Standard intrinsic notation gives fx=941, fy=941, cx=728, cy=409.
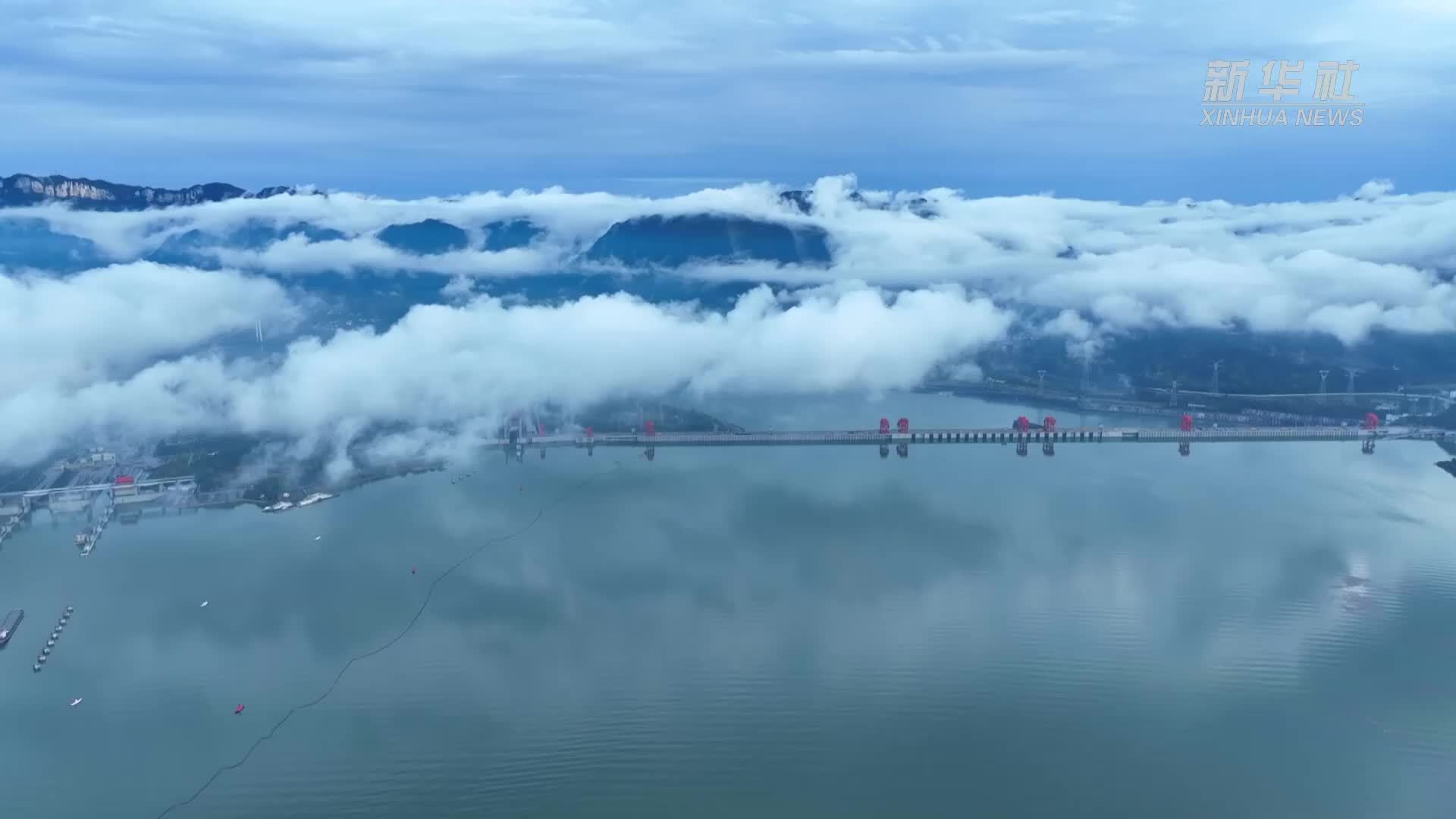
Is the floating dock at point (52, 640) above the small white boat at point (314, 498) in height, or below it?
below

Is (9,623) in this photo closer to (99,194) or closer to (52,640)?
(52,640)

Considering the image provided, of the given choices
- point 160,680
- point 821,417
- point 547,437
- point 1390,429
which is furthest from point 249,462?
point 1390,429

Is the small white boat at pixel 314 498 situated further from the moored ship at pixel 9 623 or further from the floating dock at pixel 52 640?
the moored ship at pixel 9 623

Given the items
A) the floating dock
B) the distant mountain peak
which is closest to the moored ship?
the floating dock

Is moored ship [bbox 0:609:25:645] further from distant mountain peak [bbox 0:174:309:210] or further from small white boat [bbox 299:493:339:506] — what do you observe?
distant mountain peak [bbox 0:174:309:210]

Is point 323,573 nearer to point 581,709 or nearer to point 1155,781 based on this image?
point 581,709

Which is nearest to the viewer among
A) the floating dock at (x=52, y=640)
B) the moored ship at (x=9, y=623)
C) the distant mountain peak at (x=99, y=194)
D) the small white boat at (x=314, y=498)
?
the floating dock at (x=52, y=640)

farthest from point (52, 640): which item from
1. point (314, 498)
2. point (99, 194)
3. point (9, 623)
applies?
point (99, 194)

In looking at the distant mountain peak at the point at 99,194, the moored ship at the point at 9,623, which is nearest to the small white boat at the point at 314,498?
the moored ship at the point at 9,623

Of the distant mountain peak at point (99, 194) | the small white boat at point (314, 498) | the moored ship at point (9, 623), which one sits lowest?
the moored ship at point (9, 623)

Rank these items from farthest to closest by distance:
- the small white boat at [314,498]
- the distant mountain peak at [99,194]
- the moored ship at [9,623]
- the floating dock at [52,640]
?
the distant mountain peak at [99,194] → the small white boat at [314,498] → the moored ship at [9,623] → the floating dock at [52,640]

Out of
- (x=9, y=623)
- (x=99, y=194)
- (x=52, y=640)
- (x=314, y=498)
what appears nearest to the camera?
(x=52, y=640)
